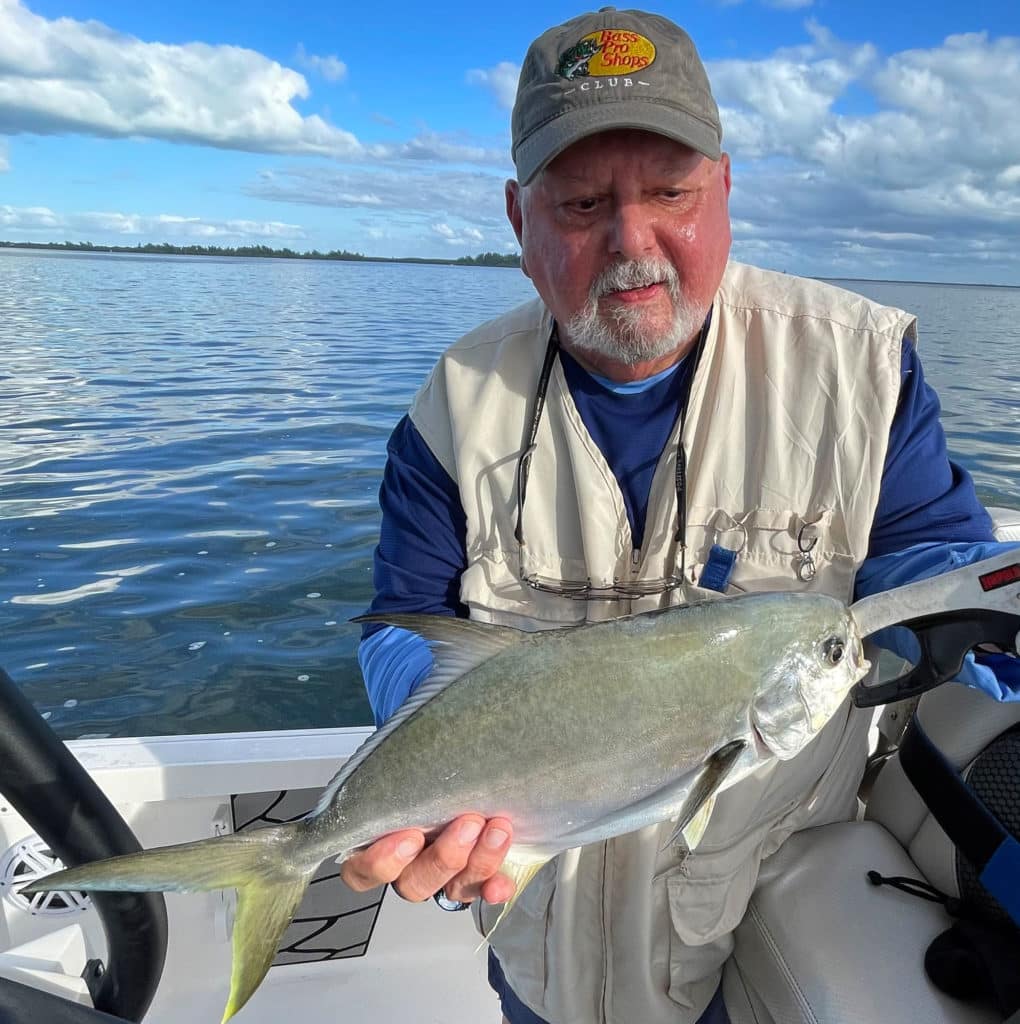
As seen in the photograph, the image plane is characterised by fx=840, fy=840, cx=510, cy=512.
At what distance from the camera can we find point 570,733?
5.77ft

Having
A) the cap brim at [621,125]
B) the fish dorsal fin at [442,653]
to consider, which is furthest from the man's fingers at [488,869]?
the cap brim at [621,125]

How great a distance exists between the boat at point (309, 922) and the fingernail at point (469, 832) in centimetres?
70

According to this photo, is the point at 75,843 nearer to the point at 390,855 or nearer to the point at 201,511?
the point at 390,855

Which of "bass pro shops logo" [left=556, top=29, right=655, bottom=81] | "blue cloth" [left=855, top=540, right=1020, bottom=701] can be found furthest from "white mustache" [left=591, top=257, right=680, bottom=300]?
"blue cloth" [left=855, top=540, right=1020, bottom=701]

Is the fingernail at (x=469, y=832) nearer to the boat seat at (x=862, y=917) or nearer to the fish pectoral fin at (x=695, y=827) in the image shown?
the fish pectoral fin at (x=695, y=827)

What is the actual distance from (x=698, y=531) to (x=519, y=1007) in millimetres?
1674

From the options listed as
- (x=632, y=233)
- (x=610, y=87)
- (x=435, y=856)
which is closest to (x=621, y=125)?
(x=610, y=87)

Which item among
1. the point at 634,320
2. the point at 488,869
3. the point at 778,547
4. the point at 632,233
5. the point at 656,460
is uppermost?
the point at 632,233

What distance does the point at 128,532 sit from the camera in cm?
777

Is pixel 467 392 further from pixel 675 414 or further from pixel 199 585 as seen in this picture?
pixel 199 585

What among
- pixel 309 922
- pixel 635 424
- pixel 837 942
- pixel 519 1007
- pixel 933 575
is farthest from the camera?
pixel 309 922

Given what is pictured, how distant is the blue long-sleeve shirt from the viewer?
225 cm

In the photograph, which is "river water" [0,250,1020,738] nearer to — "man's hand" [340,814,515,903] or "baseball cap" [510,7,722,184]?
"man's hand" [340,814,515,903]

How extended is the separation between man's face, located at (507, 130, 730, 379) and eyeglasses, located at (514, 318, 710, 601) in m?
0.16
